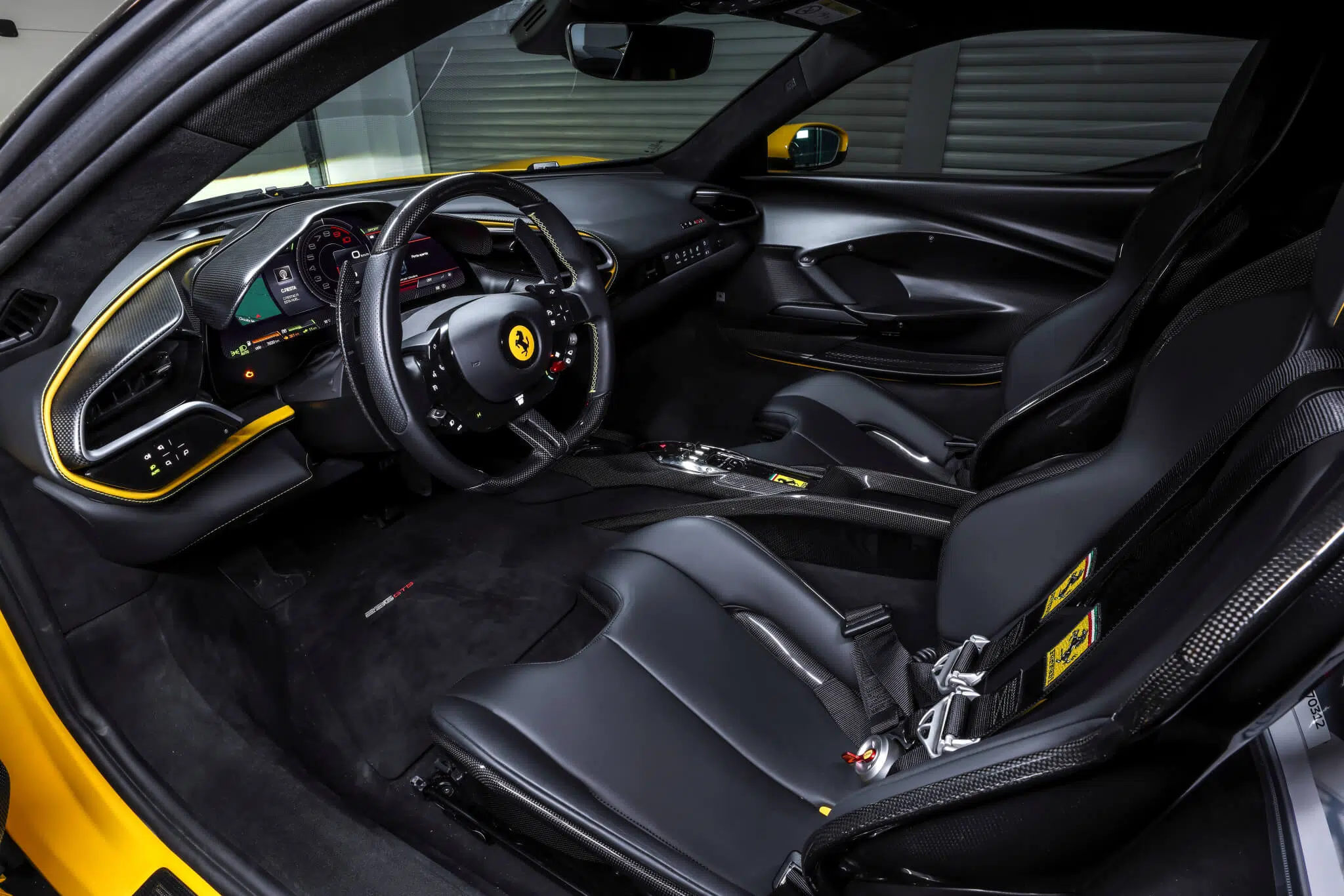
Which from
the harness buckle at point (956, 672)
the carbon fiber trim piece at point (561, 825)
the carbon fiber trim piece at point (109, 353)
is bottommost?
the carbon fiber trim piece at point (561, 825)

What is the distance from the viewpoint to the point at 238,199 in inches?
72.2

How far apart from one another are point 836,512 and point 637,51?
1.22 m

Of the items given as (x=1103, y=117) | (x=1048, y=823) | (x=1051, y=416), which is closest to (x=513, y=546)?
(x=1051, y=416)

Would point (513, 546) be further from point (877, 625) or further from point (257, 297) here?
point (877, 625)

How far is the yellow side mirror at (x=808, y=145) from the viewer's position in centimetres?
254

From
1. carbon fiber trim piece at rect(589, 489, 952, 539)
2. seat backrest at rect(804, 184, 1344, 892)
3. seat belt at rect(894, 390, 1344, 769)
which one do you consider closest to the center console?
carbon fiber trim piece at rect(589, 489, 952, 539)

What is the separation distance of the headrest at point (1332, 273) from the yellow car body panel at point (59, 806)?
152 centimetres

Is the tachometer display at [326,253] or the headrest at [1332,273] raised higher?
the headrest at [1332,273]

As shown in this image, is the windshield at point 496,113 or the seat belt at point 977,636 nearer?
the seat belt at point 977,636

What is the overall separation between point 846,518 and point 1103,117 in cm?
278

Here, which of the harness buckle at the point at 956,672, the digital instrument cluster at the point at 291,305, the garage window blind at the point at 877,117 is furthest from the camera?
the garage window blind at the point at 877,117

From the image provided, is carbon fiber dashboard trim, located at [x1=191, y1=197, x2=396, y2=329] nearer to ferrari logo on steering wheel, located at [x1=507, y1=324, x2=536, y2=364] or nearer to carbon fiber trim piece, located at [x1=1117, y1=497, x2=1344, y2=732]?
ferrari logo on steering wheel, located at [x1=507, y1=324, x2=536, y2=364]

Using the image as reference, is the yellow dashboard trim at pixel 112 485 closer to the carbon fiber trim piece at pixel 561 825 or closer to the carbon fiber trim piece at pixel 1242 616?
the carbon fiber trim piece at pixel 561 825

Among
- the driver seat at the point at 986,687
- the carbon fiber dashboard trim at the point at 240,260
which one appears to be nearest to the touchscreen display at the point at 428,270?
the carbon fiber dashboard trim at the point at 240,260
